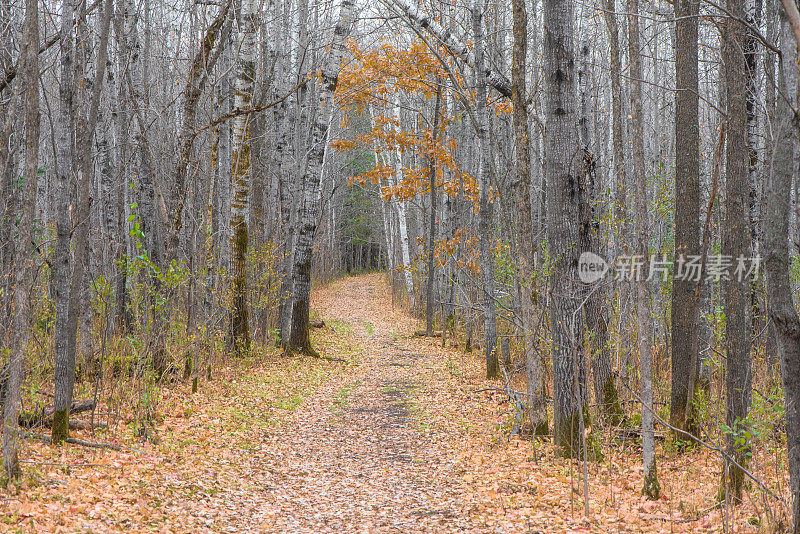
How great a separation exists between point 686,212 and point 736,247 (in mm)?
1363

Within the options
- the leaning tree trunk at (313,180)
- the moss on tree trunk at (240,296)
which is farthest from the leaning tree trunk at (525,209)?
the moss on tree trunk at (240,296)

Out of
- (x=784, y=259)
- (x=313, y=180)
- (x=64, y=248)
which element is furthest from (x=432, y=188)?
(x=784, y=259)

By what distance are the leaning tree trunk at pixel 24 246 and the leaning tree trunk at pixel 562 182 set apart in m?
4.22

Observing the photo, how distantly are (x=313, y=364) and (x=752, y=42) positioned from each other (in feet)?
28.7

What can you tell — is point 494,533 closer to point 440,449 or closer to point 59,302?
point 440,449

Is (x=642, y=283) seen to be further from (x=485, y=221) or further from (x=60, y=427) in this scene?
(x=485, y=221)

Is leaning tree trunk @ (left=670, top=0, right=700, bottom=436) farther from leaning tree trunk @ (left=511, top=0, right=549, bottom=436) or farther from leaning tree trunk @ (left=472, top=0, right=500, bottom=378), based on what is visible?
leaning tree trunk @ (left=472, top=0, right=500, bottom=378)

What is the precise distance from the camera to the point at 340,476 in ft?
17.9

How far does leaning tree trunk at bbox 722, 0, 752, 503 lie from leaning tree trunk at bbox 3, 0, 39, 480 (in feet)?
16.8

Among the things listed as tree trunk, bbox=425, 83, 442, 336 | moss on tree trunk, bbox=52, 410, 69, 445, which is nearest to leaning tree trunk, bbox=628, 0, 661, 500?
moss on tree trunk, bbox=52, 410, 69, 445

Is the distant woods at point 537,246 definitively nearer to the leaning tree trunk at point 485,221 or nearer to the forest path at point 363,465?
the leaning tree trunk at point 485,221

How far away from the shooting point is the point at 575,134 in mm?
5320

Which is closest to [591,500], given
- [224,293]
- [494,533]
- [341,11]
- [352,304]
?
[494,533]

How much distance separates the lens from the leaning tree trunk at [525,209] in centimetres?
588
